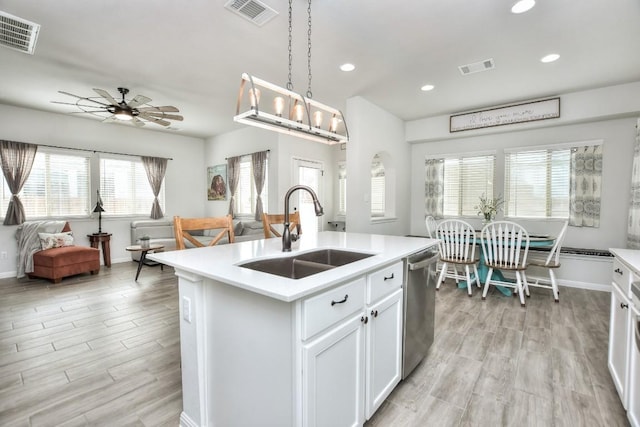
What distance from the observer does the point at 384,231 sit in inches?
188

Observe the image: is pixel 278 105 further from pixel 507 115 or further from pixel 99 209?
pixel 99 209

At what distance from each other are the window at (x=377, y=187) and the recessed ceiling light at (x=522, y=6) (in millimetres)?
4018

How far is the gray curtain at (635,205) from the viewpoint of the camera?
3.55 m

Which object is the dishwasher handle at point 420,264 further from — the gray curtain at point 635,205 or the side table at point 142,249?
the side table at point 142,249

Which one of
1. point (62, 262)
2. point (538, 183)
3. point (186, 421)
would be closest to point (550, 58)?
point (538, 183)

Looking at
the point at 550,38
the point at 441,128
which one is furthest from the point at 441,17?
the point at 441,128

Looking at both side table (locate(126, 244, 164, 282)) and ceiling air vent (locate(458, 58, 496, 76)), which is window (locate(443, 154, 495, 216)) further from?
side table (locate(126, 244, 164, 282))

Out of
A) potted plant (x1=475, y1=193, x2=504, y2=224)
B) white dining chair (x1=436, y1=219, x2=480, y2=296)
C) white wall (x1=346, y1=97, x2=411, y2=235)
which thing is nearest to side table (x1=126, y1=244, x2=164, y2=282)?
white wall (x1=346, y1=97, x2=411, y2=235)

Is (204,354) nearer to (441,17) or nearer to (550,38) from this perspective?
(441,17)

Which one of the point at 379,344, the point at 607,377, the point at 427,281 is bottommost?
the point at 607,377

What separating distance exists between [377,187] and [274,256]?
5.03 meters

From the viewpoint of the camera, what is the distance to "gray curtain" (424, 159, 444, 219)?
5.20 metres

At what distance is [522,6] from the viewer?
7.19 ft

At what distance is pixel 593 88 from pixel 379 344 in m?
4.49
